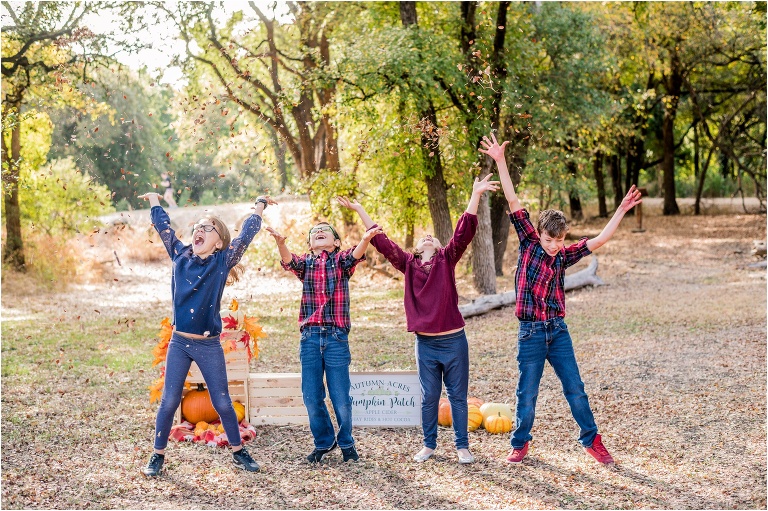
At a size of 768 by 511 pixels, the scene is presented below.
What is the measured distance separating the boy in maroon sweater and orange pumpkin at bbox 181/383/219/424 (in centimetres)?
177

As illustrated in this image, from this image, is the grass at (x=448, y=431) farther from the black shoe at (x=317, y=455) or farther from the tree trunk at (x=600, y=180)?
the tree trunk at (x=600, y=180)

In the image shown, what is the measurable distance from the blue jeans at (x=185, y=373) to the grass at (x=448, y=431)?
391 mm

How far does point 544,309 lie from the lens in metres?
5.25

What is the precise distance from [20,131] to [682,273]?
46.9ft

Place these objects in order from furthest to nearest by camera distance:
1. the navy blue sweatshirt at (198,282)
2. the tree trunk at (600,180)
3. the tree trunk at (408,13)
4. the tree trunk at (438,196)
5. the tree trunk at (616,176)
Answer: the tree trunk at (616,176)
the tree trunk at (600,180)
the tree trunk at (438,196)
the tree trunk at (408,13)
the navy blue sweatshirt at (198,282)

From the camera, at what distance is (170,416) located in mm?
5340

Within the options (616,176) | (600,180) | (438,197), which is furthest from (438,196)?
(616,176)

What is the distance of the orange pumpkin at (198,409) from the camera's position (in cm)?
630

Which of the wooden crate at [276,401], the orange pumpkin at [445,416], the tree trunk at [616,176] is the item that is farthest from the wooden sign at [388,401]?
the tree trunk at [616,176]

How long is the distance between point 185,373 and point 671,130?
2287cm

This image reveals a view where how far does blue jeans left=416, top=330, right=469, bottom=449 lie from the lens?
5359 millimetres

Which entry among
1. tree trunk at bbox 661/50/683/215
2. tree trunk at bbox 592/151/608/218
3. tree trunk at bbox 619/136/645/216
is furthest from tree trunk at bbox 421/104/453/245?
tree trunk at bbox 619/136/645/216

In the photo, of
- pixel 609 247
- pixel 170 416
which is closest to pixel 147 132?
pixel 609 247

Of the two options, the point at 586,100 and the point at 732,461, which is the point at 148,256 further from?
the point at 732,461
